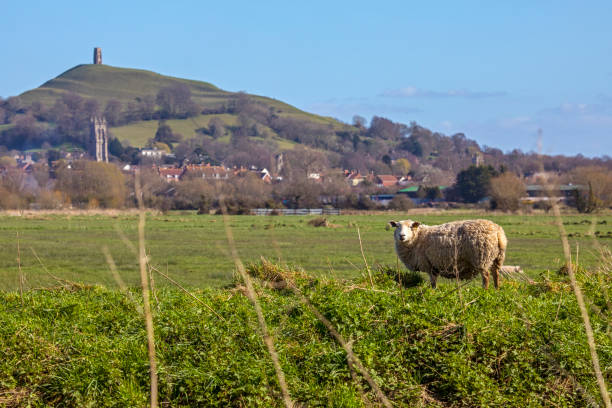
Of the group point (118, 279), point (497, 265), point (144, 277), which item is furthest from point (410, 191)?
point (144, 277)

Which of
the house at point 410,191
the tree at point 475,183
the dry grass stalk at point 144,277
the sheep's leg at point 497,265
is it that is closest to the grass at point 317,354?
the dry grass stalk at point 144,277

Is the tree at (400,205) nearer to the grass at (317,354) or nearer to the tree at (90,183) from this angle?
the tree at (90,183)

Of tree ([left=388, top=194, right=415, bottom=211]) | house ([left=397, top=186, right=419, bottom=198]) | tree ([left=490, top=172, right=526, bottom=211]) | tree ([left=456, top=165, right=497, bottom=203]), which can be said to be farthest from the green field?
house ([left=397, top=186, right=419, bottom=198])

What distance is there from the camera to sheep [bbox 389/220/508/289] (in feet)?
50.0

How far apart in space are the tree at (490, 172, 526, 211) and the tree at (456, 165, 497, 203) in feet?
39.2

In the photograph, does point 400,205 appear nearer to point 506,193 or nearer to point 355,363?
point 506,193

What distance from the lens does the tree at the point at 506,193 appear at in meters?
102

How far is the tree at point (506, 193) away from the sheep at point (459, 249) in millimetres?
83155

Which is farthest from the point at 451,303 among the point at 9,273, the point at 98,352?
the point at 9,273

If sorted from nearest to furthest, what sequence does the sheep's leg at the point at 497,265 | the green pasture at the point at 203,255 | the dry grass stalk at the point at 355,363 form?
the dry grass stalk at the point at 355,363, the sheep's leg at the point at 497,265, the green pasture at the point at 203,255

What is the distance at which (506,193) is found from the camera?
103 m

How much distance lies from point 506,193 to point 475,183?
3215cm

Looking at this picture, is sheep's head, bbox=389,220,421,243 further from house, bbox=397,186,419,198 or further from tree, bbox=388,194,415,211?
house, bbox=397,186,419,198

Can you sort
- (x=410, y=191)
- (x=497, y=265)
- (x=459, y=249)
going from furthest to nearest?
(x=410, y=191) < (x=497, y=265) < (x=459, y=249)
